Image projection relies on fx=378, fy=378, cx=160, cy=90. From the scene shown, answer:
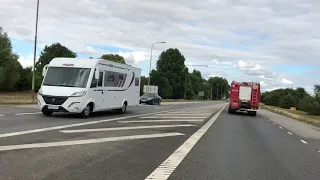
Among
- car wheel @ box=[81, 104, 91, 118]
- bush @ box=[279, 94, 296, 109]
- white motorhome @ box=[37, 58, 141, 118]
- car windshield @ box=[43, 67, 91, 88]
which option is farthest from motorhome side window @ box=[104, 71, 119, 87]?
bush @ box=[279, 94, 296, 109]

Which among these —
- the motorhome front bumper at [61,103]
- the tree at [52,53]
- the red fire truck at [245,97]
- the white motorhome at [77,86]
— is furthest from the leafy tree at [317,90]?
the motorhome front bumper at [61,103]

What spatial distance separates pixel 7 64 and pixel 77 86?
56524 mm

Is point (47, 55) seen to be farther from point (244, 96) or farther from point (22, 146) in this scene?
point (22, 146)

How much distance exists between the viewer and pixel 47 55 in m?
99.4

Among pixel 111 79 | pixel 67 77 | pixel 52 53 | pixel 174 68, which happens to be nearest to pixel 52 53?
pixel 52 53

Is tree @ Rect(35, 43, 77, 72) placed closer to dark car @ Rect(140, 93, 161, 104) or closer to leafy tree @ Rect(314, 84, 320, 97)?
dark car @ Rect(140, 93, 161, 104)

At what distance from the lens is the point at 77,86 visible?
17.2 m

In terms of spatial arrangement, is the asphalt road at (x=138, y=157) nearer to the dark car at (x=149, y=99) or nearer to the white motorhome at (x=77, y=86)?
the white motorhome at (x=77, y=86)

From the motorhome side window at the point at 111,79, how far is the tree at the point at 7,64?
4284 cm

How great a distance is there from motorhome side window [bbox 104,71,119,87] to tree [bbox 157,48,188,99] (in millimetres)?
94784

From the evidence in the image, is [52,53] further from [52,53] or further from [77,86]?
[77,86]

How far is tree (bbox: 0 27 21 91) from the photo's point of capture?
61562mm

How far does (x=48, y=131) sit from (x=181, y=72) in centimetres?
10852

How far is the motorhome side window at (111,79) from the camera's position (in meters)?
19.3
